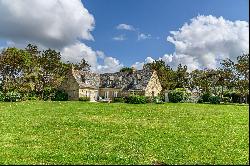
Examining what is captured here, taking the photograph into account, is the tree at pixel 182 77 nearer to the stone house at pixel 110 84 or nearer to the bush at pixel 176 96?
Result: the stone house at pixel 110 84

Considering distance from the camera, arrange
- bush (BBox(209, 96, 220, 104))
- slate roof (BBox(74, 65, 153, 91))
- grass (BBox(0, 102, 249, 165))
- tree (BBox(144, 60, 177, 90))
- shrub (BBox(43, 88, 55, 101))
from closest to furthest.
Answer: grass (BBox(0, 102, 249, 165))
bush (BBox(209, 96, 220, 104))
shrub (BBox(43, 88, 55, 101))
slate roof (BBox(74, 65, 153, 91))
tree (BBox(144, 60, 177, 90))

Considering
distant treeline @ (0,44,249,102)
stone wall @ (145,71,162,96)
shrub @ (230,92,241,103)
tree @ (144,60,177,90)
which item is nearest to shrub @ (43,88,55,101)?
distant treeline @ (0,44,249,102)

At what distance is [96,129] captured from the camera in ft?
97.5

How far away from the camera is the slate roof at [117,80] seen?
89.3 meters

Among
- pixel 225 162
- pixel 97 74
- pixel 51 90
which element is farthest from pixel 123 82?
pixel 225 162

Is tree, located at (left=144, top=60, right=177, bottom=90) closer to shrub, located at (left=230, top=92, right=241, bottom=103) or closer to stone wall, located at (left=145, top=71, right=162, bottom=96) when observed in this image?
stone wall, located at (left=145, top=71, right=162, bottom=96)

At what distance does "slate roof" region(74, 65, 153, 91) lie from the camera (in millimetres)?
89312

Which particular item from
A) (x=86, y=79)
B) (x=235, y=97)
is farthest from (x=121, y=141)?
(x=235, y=97)

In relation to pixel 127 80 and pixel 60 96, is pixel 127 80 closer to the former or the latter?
pixel 127 80

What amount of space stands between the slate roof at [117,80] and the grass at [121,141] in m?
53.0

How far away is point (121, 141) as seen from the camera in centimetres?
2405

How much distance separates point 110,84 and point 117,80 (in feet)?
6.46

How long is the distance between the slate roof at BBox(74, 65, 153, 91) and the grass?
53.0 metres

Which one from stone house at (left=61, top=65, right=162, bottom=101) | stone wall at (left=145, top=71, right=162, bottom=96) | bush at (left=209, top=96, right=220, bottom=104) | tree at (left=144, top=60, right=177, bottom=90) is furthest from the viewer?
tree at (left=144, top=60, right=177, bottom=90)
